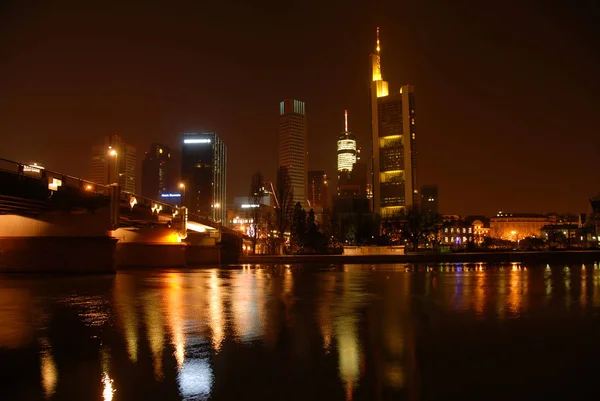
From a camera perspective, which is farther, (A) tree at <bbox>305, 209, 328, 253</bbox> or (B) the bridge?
(A) tree at <bbox>305, 209, 328, 253</bbox>

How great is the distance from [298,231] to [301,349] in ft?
352

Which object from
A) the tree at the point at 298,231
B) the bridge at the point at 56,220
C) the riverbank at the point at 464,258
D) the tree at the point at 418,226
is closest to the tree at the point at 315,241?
the tree at the point at 298,231

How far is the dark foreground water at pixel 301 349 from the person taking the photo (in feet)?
26.7

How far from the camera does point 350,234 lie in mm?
136875

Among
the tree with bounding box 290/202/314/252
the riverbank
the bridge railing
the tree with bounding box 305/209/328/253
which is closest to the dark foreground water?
the bridge railing

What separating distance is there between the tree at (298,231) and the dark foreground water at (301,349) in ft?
318

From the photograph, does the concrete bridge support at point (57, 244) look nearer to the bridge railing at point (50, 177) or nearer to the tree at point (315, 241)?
the bridge railing at point (50, 177)

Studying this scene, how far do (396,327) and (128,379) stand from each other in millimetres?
7632

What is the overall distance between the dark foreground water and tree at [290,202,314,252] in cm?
9707

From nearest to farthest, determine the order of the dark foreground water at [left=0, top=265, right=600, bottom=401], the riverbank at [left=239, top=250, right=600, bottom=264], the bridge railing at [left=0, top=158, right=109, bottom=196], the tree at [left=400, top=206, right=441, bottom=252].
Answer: the dark foreground water at [left=0, top=265, right=600, bottom=401] → the bridge railing at [left=0, top=158, right=109, bottom=196] → the riverbank at [left=239, top=250, right=600, bottom=264] → the tree at [left=400, top=206, right=441, bottom=252]

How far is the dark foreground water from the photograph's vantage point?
26.7 ft

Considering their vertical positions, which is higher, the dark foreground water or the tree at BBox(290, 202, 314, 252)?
the tree at BBox(290, 202, 314, 252)

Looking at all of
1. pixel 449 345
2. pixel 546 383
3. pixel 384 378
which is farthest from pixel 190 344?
pixel 546 383

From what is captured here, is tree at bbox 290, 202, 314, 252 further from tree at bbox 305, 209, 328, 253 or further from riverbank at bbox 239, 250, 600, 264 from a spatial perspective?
riverbank at bbox 239, 250, 600, 264
